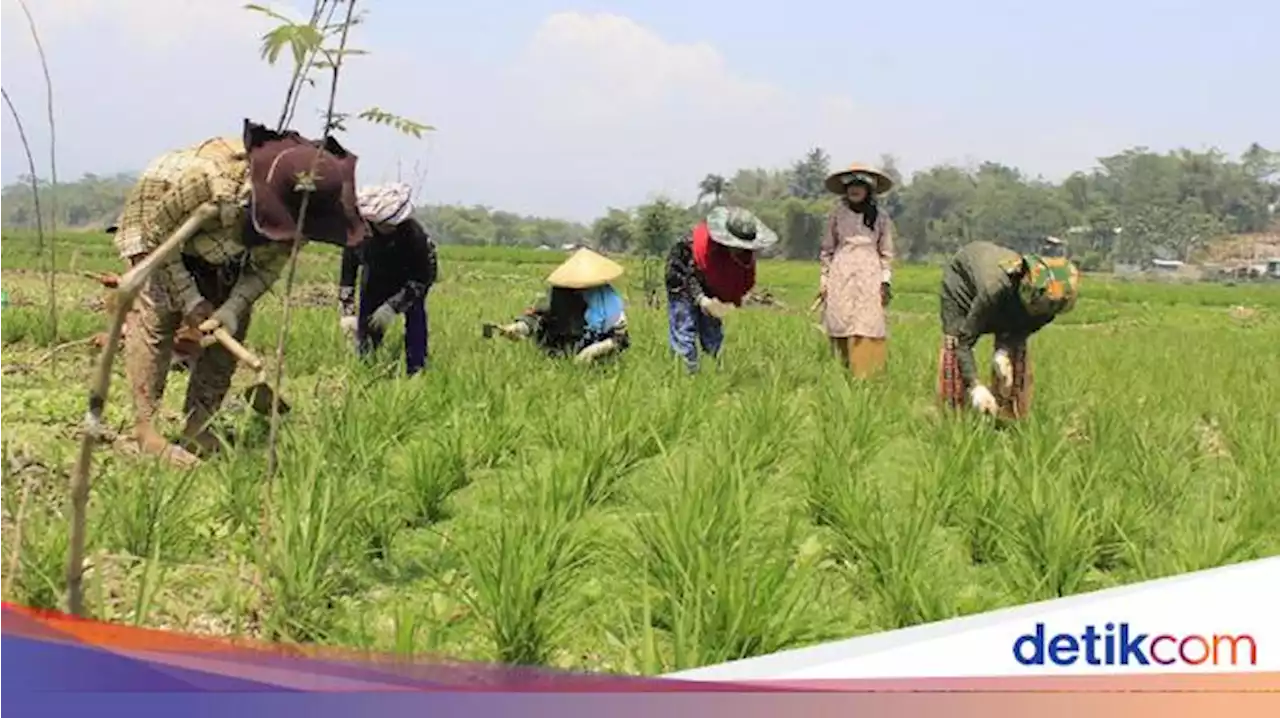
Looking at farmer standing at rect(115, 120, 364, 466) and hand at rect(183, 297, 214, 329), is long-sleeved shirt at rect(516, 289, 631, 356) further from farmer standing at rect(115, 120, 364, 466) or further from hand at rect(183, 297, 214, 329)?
hand at rect(183, 297, 214, 329)

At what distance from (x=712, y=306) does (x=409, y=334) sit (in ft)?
4.54

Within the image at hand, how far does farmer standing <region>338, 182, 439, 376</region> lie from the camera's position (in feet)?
15.3

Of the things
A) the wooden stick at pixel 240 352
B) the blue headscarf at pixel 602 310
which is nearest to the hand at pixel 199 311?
the wooden stick at pixel 240 352

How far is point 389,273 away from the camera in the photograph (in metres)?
5.04

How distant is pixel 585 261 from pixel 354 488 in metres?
2.92

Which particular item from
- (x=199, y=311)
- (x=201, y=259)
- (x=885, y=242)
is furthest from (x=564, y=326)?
(x=199, y=311)

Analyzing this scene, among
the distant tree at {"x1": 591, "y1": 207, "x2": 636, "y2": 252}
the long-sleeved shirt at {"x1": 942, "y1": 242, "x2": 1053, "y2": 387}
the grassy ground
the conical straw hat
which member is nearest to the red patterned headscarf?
the conical straw hat

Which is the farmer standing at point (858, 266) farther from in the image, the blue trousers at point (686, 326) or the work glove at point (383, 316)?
the work glove at point (383, 316)

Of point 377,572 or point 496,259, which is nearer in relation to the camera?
point 377,572

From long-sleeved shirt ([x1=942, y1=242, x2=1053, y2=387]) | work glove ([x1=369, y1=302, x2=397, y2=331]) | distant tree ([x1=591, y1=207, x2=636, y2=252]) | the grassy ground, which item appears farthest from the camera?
distant tree ([x1=591, y1=207, x2=636, y2=252])

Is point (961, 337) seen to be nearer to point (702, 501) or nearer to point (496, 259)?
point (702, 501)

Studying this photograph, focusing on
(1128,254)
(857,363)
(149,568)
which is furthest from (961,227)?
(149,568)

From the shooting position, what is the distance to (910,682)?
1.79 m

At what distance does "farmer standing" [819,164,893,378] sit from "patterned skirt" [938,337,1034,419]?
1043 mm
